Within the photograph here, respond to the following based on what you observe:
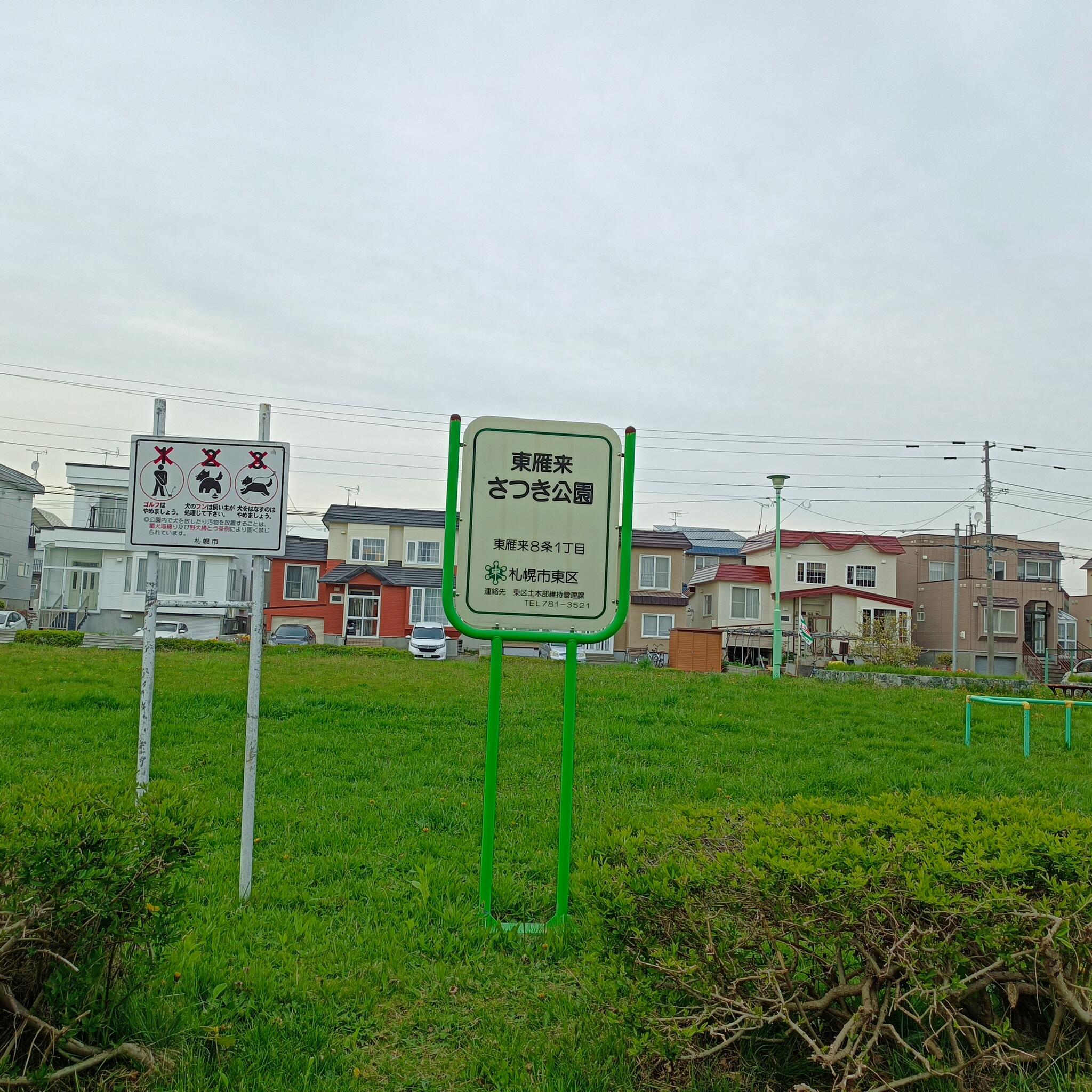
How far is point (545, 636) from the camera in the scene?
428cm

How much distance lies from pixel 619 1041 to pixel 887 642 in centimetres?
2868

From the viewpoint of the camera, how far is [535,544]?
14.2 feet

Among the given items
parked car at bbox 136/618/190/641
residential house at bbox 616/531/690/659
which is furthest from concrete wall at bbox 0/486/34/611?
residential house at bbox 616/531/690/659

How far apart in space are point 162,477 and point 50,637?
22.9 meters

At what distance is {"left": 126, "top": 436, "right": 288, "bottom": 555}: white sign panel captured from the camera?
4727 millimetres

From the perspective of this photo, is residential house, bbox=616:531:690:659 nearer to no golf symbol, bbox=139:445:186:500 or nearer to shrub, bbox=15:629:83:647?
shrub, bbox=15:629:83:647

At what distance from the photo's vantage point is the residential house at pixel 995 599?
42.8m

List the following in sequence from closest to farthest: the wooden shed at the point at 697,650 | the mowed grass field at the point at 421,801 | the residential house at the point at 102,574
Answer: the mowed grass field at the point at 421,801
the wooden shed at the point at 697,650
the residential house at the point at 102,574

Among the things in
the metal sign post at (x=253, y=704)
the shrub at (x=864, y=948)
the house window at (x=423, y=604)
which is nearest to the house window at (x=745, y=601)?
the house window at (x=423, y=604)

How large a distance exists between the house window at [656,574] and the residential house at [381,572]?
9.63 metres

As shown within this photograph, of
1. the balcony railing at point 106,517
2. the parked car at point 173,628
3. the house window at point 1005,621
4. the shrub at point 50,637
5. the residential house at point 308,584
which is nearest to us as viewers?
the shrub at point 50,637

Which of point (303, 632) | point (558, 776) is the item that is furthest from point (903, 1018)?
point (303, 632)

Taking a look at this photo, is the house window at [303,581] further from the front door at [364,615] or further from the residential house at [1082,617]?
the residential house at [1082,617]

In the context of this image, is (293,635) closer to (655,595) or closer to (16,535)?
(655,595)
